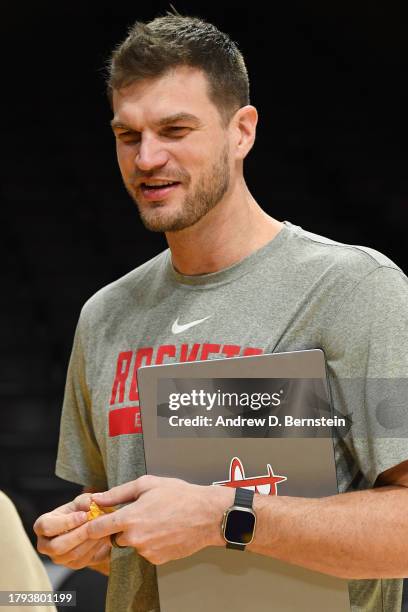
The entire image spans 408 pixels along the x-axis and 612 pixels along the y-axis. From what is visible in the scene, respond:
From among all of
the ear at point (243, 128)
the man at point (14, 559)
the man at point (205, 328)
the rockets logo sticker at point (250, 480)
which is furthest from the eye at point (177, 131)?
the man at point (14, 559)

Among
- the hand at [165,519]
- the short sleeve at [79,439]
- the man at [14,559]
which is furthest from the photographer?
the short sleeve at [79,439]

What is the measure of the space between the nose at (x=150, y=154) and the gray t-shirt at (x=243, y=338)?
229mm

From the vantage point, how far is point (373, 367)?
131cm

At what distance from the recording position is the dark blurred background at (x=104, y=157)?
411cm

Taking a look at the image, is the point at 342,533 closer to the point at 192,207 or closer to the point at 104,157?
the point at 192,207

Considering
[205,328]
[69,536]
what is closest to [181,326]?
[205,328]

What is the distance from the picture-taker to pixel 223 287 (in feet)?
5.03

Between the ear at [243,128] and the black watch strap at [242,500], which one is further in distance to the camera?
the ear at [243,128]

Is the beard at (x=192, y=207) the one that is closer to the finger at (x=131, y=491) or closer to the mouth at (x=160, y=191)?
the mouth at (x=160, y=191)

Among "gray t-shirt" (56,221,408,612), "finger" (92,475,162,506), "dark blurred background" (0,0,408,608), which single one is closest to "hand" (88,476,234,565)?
"finger" (92,475,162,506)

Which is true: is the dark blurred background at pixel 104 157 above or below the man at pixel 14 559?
above

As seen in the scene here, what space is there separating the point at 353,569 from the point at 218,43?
947mm

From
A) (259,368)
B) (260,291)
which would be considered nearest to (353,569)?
(259,368)

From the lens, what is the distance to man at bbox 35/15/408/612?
1.28 metres
